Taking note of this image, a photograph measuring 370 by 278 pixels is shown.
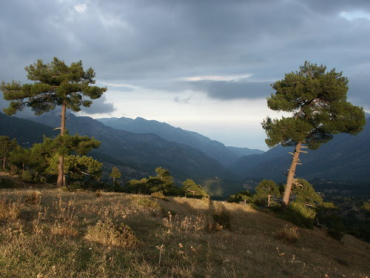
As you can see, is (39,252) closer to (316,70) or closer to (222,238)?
(222,238)

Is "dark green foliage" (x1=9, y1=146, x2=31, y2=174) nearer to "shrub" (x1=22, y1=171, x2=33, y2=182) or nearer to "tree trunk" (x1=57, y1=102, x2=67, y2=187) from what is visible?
"shrub" (x1=22, y1=171, x2=33, y2=182)

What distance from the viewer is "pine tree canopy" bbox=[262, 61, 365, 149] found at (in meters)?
17.4

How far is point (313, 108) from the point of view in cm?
1869

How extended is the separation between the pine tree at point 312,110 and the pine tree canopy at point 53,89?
52.8 feet

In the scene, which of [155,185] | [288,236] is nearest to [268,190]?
[288,236]

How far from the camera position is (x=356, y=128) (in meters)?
17.7

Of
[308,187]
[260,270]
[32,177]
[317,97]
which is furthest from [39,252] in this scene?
[32,177]

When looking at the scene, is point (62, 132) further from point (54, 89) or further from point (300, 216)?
point (300, 216)

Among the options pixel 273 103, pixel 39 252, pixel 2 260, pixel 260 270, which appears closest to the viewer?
pixel 2 260

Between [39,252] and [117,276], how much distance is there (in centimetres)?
149

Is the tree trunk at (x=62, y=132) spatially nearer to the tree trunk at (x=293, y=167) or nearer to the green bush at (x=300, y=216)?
the tree trunk at (x=293, y=167)

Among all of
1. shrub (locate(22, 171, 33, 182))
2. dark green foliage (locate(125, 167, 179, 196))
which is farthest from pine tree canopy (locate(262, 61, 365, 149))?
dark green foliage (locate(125, 167, 179, 196))

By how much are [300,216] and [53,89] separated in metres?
23.8

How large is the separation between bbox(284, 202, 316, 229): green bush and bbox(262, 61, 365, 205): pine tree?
132cm
